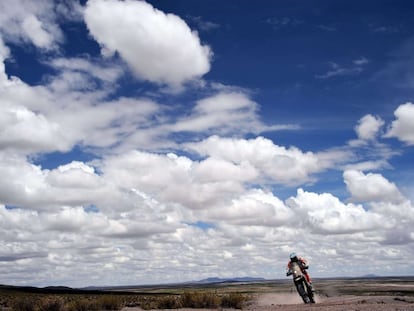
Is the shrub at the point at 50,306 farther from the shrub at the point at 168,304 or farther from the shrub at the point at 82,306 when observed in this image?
the shrub at the point at 168,304

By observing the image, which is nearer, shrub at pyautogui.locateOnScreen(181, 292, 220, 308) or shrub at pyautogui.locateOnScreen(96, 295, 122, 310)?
shrub at pyautogui.locateOnScreen(96, 295, 122, 310)

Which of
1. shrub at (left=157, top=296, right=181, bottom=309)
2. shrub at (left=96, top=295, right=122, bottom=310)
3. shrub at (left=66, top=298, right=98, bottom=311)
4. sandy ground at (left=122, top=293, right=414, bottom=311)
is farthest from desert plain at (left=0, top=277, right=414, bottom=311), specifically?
shrub at (left=66, top=298, right=98, bottom=311)

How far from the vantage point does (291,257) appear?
2739 centimetres

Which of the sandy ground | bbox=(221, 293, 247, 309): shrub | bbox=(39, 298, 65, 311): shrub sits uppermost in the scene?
bbox=(39, 298, 65, 311): shrub

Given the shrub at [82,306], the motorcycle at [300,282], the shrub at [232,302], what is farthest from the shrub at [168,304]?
the motorcycle at [300,282]

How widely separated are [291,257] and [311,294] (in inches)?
86.4

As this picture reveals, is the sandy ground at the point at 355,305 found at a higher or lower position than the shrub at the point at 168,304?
lower

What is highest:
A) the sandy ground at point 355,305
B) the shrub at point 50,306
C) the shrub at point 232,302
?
the shrub at point 50,306

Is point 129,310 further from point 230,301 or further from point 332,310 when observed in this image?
point 332,310

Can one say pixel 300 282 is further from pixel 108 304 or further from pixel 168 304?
pixel 108 304

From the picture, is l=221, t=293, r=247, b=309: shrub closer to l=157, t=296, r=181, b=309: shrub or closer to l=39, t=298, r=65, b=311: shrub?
l=157, t=296, r=181, b=309: shrub

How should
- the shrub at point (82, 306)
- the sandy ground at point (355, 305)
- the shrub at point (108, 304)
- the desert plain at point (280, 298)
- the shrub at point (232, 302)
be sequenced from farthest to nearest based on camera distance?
the shrub at point (232, 302)
the shrub at point (108, 304)
the shrub at point (82, 306)
the desert plain at point (280, 298)
the sandy ground at point (355, 305)

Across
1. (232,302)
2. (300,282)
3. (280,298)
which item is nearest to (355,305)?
(300,282)

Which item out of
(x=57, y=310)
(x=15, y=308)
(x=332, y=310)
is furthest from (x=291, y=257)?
(x=15, y=308)
